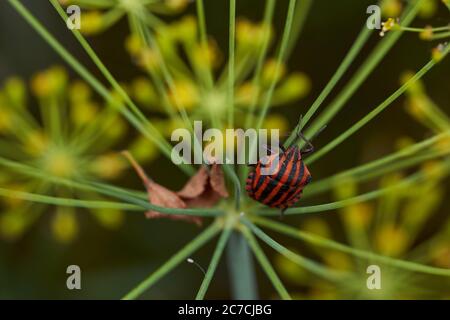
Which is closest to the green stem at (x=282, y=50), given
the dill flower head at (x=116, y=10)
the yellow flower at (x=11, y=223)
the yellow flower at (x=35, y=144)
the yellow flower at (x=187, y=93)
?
the dill flower head at (x=116, y=10)

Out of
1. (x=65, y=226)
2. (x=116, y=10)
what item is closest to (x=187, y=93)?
(x=116, y=10)

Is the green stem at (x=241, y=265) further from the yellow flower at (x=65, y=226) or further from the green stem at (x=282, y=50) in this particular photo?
the yellow flower at (x=65, y=226)

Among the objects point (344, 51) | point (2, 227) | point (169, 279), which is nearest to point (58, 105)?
point (2, 227)

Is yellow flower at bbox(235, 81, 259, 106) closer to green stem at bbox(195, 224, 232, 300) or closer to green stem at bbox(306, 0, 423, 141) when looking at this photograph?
green stem at bbox(306, 0, 423, 141)

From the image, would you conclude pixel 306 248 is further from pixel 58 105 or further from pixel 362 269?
pixel 58 105

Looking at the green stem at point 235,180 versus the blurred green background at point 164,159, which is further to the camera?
the blurred green background at point 164,159

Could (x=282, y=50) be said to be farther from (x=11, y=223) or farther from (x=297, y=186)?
(x=11, y=223)
